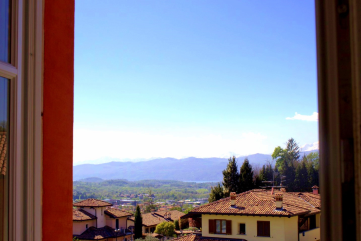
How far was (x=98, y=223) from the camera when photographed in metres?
22.2

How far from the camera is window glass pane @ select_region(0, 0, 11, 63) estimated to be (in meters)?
1.14

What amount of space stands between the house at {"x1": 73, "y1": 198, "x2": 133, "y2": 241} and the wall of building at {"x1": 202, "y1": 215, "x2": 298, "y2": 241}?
357 inches

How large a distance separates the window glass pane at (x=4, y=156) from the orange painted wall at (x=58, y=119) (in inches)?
9.3

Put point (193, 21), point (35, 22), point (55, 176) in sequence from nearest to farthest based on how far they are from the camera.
Result: point (35, 22) → point (55, 176) → point (193, 21)

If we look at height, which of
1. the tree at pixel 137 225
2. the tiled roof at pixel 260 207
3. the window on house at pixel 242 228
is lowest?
the tree at pixel 137 225

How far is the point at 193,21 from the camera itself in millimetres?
32062

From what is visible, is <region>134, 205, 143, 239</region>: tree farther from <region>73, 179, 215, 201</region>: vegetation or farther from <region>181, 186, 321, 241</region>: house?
<region>73, 179, 215, 201</region>: vegetation

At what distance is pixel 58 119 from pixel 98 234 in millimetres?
20296

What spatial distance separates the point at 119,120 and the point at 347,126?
90.5 metres

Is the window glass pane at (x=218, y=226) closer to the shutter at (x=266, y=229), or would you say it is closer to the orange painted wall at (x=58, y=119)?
the shutter at (x=266, y=229)

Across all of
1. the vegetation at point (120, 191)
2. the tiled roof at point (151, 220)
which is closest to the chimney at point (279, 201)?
the tiled roof at point (151, 220)

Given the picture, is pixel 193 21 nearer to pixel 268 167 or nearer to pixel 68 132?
pixel 268 167

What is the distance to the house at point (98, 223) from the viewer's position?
20.2m

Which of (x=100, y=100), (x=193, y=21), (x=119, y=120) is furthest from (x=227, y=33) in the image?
(x=119, y=120)
